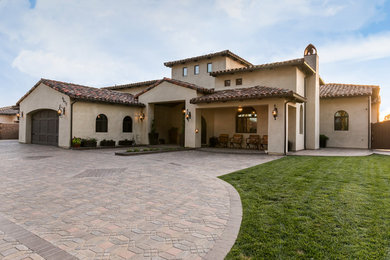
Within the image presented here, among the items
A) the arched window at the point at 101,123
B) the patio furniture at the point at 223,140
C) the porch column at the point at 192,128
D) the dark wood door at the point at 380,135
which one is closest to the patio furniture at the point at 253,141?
the patio furniture at the point at 223,140

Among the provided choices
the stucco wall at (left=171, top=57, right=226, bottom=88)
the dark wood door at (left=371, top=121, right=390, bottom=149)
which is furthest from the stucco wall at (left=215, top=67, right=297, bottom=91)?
the dark wood door at (left=371, top=121, right=390, bottom=149)

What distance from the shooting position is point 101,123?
17.1 metres

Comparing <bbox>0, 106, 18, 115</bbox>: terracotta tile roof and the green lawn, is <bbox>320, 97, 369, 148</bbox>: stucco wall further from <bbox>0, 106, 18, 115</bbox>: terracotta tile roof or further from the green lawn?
<bbox>0, 106, 18, 115</bbox>: terracotta tile roof

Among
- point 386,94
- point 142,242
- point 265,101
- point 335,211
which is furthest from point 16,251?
point 386,94

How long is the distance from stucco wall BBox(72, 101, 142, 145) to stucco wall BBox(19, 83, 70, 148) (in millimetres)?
664

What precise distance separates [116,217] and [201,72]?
18710 millimetres

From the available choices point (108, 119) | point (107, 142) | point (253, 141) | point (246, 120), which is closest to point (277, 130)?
point (253, 141)

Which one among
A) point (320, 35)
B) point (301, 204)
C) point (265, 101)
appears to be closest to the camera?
point (301, 204)

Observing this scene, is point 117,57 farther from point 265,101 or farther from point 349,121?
point 349,121

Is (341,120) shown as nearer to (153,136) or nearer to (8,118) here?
(153,136)

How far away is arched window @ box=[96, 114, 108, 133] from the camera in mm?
16917

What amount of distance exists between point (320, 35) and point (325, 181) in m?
16.1

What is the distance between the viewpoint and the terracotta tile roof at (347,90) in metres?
17.7

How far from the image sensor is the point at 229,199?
5.09 m
